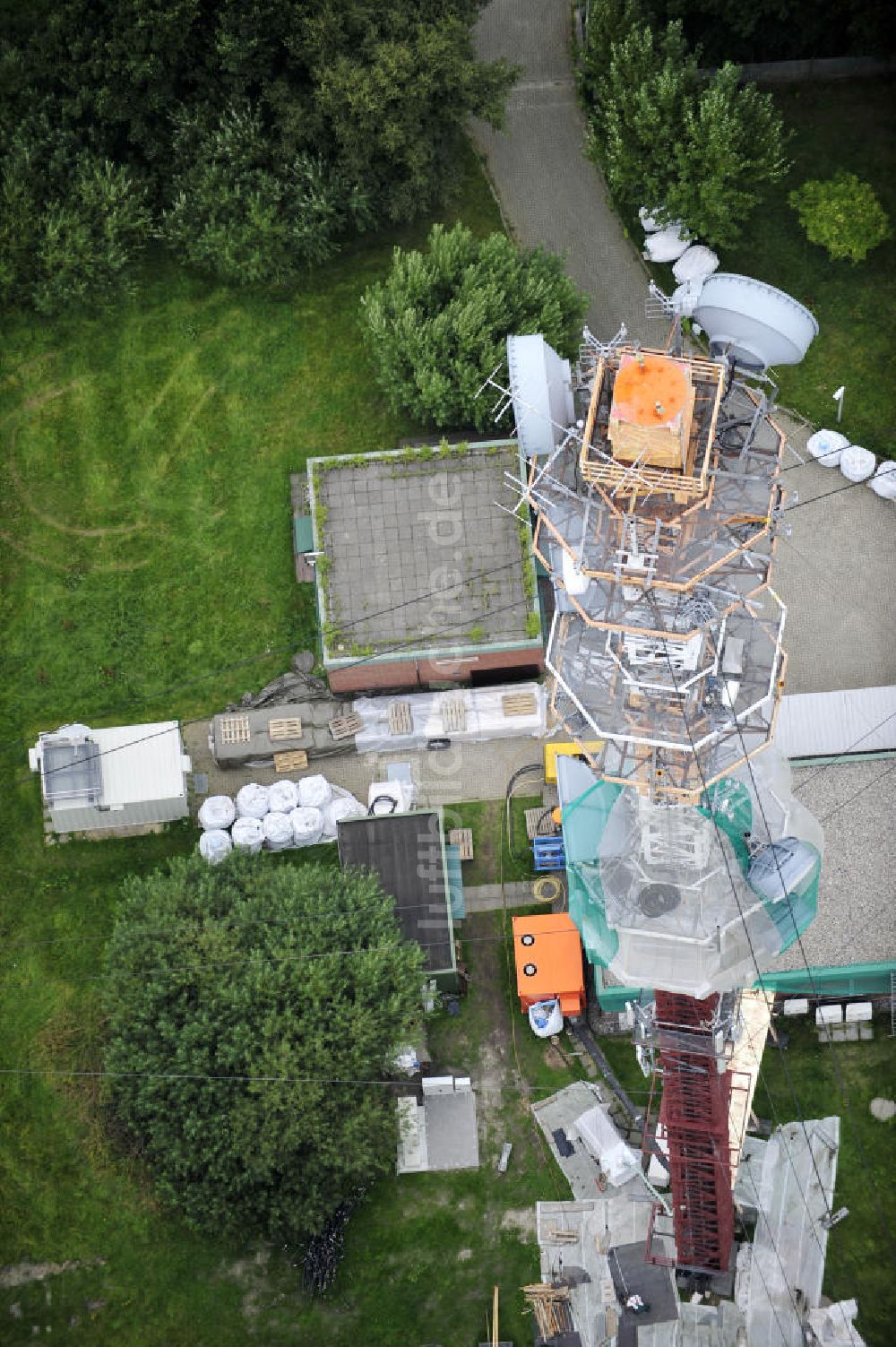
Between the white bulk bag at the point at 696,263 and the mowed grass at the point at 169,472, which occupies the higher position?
the white bulk bag at the point at 696,263

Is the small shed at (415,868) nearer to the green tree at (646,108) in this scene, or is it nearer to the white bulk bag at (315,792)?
the white bulk bag at (315,792)

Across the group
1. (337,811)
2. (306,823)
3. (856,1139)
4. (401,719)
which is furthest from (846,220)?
(856,1139)

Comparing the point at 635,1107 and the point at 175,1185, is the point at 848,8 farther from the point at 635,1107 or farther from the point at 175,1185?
the point at 175,1185

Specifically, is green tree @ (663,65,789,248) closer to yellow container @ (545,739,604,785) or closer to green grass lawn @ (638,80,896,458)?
green grass lawn @ (638,80,896,458)

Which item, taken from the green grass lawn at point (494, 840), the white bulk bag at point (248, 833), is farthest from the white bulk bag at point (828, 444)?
the white bulk bag at point (248, 833)

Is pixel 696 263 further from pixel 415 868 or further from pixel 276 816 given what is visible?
pixel 276 816

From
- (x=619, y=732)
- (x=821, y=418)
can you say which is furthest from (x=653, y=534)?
(x=821, y=418)
